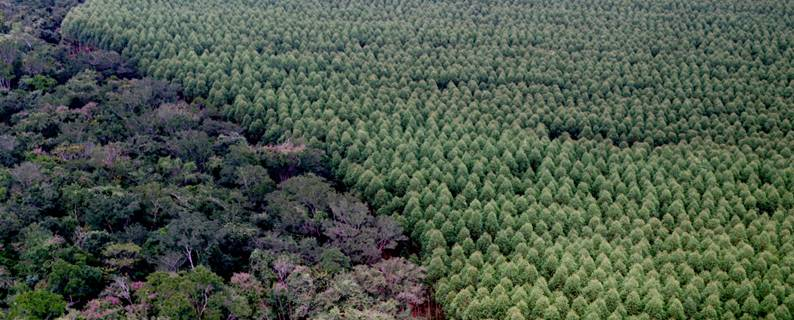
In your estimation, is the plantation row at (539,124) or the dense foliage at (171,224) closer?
the dense foliage at (171,224)

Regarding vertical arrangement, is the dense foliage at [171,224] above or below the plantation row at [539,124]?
below

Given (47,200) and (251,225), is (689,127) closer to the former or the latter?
(251,225)

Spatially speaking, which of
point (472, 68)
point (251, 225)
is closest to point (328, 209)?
point (251, 225)

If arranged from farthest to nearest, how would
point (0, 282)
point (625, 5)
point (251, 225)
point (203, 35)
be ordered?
point (625, 5)
point (203, 35)
point (251, 225)
point (0, 282)

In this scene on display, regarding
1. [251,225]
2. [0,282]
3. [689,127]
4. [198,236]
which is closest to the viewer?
[0,282]

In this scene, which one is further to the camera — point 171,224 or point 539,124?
point 539,124
